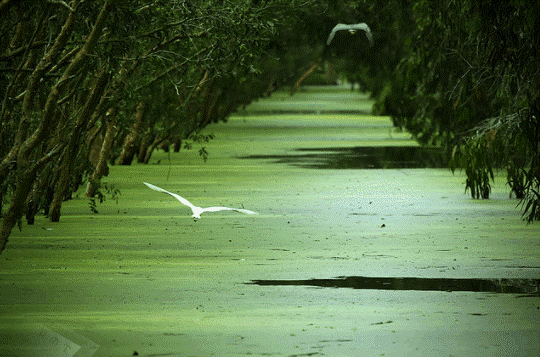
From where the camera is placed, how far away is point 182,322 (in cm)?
740

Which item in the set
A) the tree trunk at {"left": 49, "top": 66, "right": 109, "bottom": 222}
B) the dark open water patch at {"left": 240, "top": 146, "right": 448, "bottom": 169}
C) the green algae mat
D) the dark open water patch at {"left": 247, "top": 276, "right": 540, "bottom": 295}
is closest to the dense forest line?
the tree trunk at {"left": 49, "top": 66, "right": 109, "bottom": 222}

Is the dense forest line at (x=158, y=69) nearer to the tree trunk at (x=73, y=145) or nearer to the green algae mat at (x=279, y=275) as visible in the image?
the tree trunk at (x=73, y=145)

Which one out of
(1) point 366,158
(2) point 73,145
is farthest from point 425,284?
(1) point 366,158

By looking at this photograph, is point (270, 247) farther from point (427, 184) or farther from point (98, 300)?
point (427, 184)

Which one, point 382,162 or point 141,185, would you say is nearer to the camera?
point 141,185

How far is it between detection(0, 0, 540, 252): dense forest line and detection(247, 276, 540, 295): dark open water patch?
1441 millimetres

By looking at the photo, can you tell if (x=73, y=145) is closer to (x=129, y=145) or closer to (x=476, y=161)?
(x=476, y=161)

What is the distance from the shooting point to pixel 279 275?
31.0 ft

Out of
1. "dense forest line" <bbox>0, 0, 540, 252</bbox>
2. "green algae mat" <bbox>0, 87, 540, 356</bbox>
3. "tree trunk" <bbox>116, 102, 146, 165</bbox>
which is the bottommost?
"tree trunk" <bbox>116, 102, 146, 165</bbox>

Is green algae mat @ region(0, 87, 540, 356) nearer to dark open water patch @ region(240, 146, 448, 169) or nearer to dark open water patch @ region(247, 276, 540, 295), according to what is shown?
dark open water patch @ region(247, 276, 540, 295)

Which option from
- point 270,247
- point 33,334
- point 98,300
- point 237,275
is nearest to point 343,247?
point 270,247

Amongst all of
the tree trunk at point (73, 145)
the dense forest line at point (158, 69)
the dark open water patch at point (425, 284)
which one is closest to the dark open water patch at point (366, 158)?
the dense forest line at point (158, 69)

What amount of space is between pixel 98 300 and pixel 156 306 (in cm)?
46

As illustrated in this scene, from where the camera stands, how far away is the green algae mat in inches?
272
